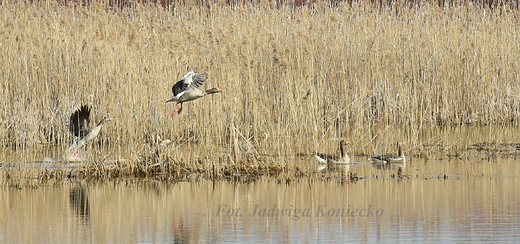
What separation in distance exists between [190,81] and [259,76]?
2.74 meters

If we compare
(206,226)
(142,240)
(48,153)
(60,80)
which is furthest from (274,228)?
(60,80)

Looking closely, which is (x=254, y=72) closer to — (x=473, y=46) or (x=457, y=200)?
(x=473, y=46)

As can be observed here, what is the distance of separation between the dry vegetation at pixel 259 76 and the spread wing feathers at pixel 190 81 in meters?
0.69

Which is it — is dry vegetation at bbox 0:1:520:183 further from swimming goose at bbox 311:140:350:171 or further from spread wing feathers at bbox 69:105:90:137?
spread wing feathers at bbox 69:105:90:137

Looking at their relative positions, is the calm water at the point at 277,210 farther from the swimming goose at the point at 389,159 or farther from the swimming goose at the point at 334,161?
the swimming goose at the point at 389,159

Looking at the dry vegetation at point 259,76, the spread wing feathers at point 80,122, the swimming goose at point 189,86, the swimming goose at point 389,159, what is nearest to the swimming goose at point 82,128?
the spread wing feathers at point 80,122

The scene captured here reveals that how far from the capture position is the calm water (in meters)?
6.14

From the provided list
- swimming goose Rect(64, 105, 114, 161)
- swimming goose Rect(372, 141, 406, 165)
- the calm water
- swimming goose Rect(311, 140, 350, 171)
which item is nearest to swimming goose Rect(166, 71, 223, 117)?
swimming goose Rect(64, 105, 114, 161)

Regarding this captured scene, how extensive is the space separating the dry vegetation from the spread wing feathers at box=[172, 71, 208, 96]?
69 centimetres

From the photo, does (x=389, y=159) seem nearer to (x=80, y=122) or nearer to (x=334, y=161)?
(x=334, y=161)

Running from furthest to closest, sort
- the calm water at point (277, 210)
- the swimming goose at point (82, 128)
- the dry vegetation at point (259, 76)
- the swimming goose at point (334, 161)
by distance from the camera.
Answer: the dry vegetation at point (259, 76), the swimming goose at point (82, 128), the swimming goose at point (334, 161), the calm water at point (277, 210)

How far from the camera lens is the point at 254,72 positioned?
12.9 m

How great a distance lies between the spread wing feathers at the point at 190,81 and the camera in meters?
10.3

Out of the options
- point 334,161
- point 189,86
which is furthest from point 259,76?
point 334,161
